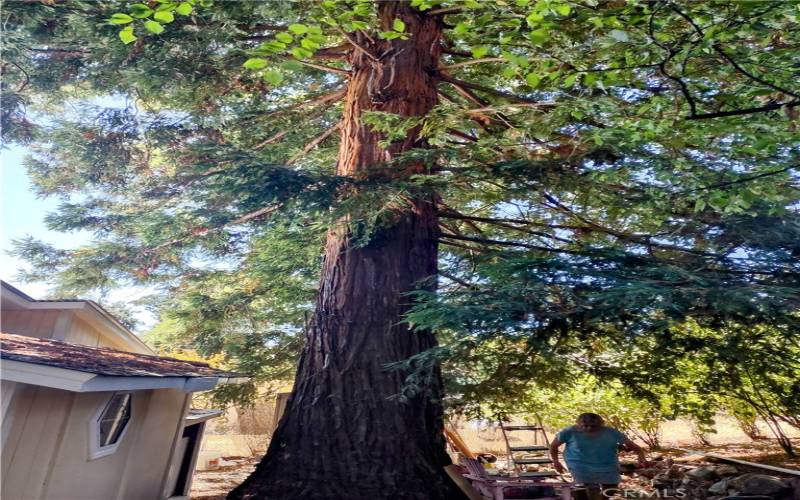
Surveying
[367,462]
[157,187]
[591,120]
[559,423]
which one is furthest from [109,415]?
[559,423]

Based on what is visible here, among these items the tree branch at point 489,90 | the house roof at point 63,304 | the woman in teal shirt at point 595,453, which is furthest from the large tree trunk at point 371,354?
the house roof at point 63,304

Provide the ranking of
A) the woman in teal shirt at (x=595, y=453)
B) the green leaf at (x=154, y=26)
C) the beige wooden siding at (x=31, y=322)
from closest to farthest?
the green leaf at (x=154, y=26)
the woman in teal shirt at (x=595, y=453)
the beige wooden siding at (x=31, y=322)

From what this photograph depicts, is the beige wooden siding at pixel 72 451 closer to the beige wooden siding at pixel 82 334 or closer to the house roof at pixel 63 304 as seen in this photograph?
the house roof at pixel 63 304

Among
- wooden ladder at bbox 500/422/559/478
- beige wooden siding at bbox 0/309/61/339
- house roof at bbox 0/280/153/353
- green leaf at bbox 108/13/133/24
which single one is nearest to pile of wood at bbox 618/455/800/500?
wooden ladder at bbox 500/422/559/478

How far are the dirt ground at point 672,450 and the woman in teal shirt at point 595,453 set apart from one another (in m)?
3.23

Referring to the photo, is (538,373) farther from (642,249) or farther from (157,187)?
(157,187)

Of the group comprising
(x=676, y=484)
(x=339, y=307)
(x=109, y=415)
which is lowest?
(x=676, y=484)

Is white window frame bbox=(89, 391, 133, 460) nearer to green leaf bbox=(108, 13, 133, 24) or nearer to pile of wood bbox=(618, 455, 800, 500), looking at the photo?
green leaf bbox=(108, 13, 133, 24)

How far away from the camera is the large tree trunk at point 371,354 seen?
356 centimetres

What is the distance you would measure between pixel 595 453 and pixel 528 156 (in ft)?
10.5

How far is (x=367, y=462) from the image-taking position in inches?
142

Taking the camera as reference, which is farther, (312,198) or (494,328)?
(312,198)

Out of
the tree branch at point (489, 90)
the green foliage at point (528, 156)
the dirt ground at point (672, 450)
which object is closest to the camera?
the green foliage at point (528, 156)

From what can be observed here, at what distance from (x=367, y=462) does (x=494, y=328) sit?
1599 mm
